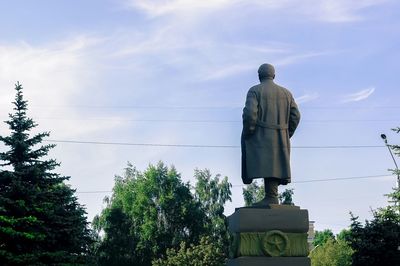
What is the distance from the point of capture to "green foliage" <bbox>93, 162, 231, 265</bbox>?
1871 inches

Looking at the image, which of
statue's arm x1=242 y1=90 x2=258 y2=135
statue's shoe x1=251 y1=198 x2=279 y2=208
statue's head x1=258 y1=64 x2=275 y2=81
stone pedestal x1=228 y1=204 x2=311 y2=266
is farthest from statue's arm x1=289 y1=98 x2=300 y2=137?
stone pedestal x1=228 y1=204 x2=311 y2=266

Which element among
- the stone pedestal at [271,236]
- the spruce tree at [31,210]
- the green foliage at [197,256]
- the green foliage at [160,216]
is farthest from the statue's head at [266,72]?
the green foliage at [160,216]

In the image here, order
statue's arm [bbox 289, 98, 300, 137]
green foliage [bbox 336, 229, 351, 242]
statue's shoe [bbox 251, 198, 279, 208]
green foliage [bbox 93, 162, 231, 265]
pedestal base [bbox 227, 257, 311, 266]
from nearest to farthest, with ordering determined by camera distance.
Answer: pedestal base [bbox 227, 257, 311, 266]
statue's shoe [bbox 251, 198, 279, 208]
statue's arm [bbox 289, 98, 300, 137]
green foliage [bbox 336, 229, 351, 242]
green foliage [bbox 93, 162, 231, 265]

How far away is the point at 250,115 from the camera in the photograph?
1038 centimetres

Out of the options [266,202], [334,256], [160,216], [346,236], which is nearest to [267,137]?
[266,202]

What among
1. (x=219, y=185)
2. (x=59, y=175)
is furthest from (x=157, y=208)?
(x=59, y=175)

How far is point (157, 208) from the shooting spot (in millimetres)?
49156

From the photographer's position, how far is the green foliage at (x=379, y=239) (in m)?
24.5

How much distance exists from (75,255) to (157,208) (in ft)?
81.5

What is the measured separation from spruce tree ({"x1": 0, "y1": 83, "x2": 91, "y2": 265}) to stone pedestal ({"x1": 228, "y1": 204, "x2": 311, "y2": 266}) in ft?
45.7

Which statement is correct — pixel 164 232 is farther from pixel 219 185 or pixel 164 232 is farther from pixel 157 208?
pixel 219 185

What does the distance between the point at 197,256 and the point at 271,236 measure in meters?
34.0

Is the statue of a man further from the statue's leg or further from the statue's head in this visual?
the statue's head

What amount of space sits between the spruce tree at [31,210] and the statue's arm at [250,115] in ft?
45.4
